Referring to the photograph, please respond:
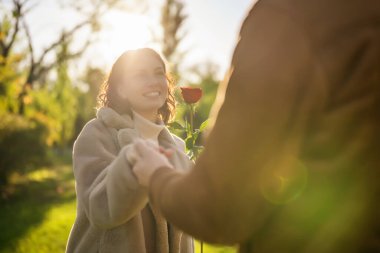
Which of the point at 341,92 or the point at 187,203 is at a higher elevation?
the point at 341,92

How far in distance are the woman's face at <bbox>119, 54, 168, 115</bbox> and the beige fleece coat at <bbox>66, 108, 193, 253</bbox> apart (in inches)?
4.6

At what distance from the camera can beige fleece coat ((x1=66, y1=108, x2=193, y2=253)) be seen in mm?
1630

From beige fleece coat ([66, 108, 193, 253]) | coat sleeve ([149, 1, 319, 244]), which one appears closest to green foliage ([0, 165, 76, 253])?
beige fleece coat ([66, 108, 193, 253])

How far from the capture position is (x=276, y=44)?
0.86 metres

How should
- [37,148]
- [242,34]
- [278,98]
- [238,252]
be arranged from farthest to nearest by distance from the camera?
[37,148]
[238,252]
[242,34]
[278,98]

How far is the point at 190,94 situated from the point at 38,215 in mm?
7786

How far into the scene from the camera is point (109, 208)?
60.6 inches

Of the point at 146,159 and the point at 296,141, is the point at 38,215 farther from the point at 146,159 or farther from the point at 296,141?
the point at 296,141

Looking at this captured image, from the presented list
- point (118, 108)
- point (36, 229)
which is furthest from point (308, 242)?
point (36, 229)

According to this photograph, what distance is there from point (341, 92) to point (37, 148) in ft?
37.9

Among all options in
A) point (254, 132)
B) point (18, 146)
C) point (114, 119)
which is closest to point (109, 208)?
point (114, 119)

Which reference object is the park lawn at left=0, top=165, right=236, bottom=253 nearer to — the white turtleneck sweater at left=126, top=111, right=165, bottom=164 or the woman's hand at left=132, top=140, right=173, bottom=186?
the white turtleneck sweater at left=126, top=111, right=165, bottom=164

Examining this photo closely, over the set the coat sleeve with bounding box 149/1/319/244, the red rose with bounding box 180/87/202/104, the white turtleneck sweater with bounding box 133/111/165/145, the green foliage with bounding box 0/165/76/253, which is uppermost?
the coat sleeve with bounding box 149/1/319/244

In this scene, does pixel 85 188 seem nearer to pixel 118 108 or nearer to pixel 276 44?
pixel 118 108
